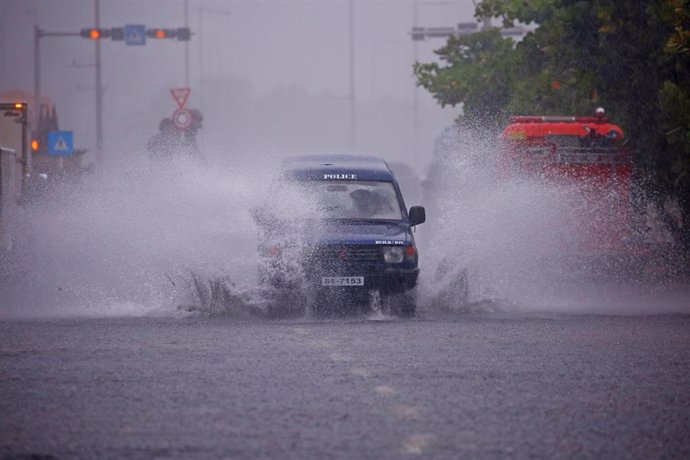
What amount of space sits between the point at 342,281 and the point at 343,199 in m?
1.77

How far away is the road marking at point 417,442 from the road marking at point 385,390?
5.35 feet

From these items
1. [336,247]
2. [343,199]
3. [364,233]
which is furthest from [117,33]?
[336,247]

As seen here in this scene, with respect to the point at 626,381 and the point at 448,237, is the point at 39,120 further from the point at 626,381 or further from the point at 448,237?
the point at 626,381

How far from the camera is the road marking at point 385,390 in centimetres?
988

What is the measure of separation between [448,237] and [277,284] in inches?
141

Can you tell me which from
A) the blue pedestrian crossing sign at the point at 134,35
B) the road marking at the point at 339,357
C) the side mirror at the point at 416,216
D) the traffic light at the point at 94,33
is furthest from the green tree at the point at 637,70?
the blue pedestrian crossing sign at the point at 134,35

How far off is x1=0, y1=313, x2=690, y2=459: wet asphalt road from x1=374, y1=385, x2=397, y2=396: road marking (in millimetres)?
11

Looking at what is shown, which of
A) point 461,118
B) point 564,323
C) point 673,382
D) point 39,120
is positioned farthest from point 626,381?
point 39,120

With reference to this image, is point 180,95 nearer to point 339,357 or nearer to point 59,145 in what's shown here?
point 59,145

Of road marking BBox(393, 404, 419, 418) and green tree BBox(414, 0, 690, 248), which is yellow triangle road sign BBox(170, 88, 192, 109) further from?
road marking BBox(393, 404, 419, 418)

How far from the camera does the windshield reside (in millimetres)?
17906

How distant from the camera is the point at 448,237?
64.0 feet

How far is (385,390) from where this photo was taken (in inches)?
395

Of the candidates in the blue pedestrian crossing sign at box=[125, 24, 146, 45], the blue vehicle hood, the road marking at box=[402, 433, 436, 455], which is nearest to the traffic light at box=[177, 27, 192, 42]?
the blue pedestrian crossing sign at box=[125, 24, 146, 45]
